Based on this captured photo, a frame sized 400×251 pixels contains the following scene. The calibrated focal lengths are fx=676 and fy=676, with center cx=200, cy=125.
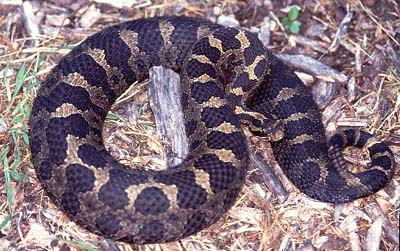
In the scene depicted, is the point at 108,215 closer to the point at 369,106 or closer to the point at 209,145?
the point at 209,145

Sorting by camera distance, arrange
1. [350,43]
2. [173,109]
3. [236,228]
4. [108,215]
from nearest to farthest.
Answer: [108,215]
[236,228]
[173,109]
[350,43]

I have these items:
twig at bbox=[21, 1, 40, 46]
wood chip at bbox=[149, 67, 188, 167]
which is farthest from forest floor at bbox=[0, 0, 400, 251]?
wood chip at bbox=[149, 67, 188, 167]

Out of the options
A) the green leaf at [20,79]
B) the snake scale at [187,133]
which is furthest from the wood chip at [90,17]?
the green leaf at [20,79]

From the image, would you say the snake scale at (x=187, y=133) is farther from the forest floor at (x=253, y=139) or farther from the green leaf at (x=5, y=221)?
the green leaf at (x=5, y=221)

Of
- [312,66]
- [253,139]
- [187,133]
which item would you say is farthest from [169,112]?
[312,66]

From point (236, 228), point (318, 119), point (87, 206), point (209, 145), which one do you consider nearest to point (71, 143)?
point (87, 206)

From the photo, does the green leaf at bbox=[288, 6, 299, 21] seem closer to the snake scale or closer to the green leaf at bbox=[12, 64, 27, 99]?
the snake scale

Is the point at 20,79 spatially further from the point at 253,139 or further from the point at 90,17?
the point at 253,139

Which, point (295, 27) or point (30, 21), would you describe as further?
point (295, 27)
